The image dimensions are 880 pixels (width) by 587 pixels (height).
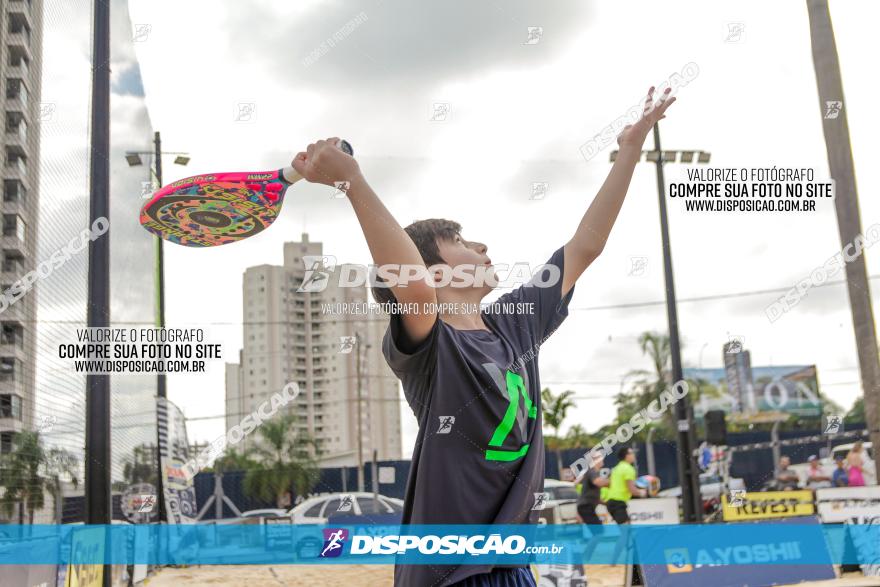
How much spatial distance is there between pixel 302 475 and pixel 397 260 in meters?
23.2

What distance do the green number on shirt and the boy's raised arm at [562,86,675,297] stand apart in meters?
0.47

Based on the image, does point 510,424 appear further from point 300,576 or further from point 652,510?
point 300,576

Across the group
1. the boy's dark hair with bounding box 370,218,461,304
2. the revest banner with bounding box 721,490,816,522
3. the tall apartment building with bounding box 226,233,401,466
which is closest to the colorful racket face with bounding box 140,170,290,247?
the boy's dark hair with bounding box 370,218,461,304

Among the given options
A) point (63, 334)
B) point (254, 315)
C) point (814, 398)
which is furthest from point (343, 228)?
point (814, 398)

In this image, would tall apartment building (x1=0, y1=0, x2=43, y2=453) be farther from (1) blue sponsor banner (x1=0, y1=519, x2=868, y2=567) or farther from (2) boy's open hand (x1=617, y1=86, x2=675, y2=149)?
(2) boy's open hand (x1=617, y1=86, x2=675, y2=149)

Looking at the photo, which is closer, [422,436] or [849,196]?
[422,436]

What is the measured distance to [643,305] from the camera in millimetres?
17031

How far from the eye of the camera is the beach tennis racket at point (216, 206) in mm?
3395

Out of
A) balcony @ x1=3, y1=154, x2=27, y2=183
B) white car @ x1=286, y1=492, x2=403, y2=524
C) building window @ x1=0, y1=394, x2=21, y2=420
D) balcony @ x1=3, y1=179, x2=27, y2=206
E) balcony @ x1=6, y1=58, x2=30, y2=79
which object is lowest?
white car @ x1=286, y1=492, x2=403, y2=524

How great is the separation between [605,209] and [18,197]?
429 centimetres

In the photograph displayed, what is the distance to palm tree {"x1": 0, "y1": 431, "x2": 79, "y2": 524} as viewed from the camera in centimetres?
491

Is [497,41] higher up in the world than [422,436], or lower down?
higher up

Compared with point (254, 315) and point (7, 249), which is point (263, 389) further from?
point (7, 249)

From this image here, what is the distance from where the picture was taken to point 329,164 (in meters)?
1.67
